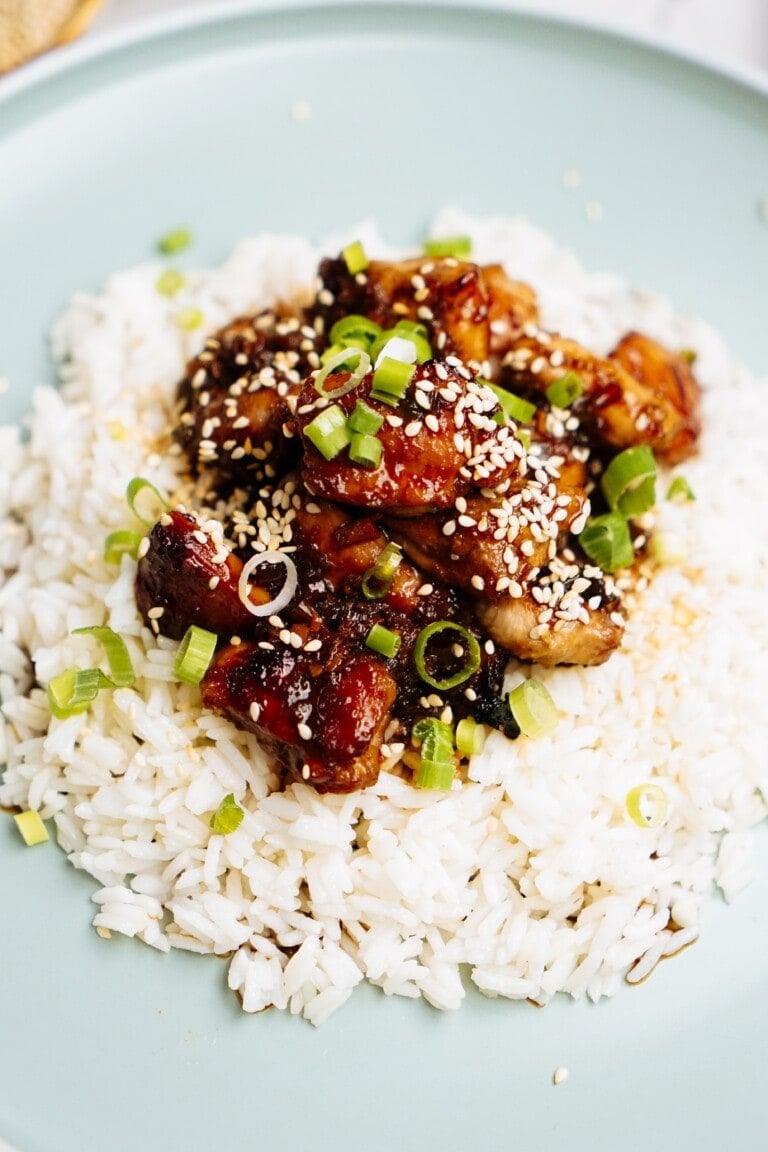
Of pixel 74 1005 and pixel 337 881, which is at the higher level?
pixel 337 881

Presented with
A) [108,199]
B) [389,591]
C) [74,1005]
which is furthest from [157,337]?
[74,1005]

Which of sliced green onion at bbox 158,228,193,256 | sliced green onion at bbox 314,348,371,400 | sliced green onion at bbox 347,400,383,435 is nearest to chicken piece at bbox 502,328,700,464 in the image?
sliced green onion at bbox 314,348,371,400

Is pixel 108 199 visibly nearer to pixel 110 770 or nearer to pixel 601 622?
pixel 110 770

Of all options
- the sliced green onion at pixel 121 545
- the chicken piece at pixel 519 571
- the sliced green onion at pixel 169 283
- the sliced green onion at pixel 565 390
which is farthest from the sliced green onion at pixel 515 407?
the sliced green onion at pixel 169 283

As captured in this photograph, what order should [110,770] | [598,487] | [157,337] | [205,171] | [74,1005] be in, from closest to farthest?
[74,1005], [110,770], [598,487], [157,337], [205,171]

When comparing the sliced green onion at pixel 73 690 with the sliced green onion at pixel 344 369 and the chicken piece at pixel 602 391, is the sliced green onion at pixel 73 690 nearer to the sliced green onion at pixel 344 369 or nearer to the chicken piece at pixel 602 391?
the sliced green onion at pixel 344 369
